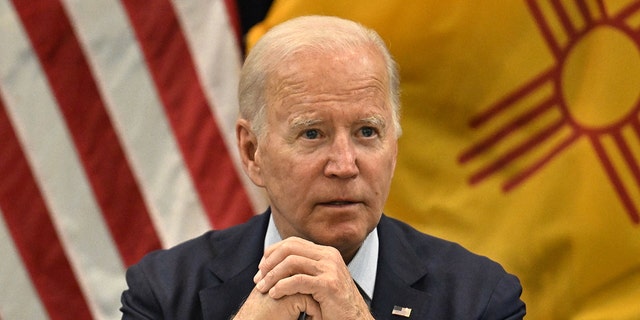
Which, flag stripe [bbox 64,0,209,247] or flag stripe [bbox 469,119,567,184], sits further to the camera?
flag stripe [bbox 64,0,209,247]

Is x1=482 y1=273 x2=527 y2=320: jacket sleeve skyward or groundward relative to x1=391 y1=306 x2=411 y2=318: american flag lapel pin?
groundward

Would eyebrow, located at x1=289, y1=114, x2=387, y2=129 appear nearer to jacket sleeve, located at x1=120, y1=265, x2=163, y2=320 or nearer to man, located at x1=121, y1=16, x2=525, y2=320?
man, located at x1=121, y1=16, x2=525, y2=320

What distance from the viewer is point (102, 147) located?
180 inches

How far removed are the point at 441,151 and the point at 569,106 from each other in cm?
49

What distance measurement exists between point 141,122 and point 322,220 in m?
1.90

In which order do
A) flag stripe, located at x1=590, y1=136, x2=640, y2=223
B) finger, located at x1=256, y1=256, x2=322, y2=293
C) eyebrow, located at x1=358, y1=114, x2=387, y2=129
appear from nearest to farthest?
finger, located at x1=256, y1=256, x2=322, y2=293
eyebrow, located at x1=358, y1=114, x2=387, y2=129
flag stripe, located at x1=590, y1=136, x2=640, y2=223

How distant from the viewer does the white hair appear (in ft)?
9.29

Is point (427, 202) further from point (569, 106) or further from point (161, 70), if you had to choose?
point (161, 70)

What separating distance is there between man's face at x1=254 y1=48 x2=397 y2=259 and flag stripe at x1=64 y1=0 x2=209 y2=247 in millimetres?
1734

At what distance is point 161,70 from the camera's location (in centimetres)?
453

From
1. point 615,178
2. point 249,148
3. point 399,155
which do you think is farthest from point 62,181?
point 615,178

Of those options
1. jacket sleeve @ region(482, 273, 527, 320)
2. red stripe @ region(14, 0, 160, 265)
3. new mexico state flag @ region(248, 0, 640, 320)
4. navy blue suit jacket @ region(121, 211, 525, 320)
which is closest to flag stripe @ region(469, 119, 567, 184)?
new mexico state flag @ region(248, 0, 640, 320)

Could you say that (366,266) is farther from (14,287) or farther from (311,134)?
(14,287)

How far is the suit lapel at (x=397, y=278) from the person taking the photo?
296cm
